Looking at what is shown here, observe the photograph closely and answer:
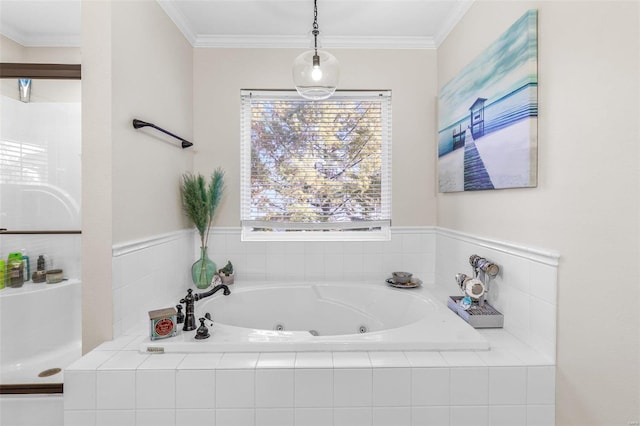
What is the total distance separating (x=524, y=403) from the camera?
1.20 metres

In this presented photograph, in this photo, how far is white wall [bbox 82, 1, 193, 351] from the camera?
4.57ft

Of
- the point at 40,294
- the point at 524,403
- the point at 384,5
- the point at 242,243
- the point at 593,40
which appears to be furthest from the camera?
the point at 242,243

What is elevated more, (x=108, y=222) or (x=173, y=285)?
(x=108, y=222)

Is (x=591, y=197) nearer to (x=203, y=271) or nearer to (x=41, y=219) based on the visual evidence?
(x=203, y=271)

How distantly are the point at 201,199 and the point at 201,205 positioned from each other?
0.14 ft

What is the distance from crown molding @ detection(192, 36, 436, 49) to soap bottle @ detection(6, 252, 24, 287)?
5.79 feet

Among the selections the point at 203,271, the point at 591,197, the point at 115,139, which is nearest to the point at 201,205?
the point at 203,271

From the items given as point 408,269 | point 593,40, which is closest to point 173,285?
point 408,269

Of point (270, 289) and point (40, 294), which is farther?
point (270, 289)

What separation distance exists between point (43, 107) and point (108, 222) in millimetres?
666

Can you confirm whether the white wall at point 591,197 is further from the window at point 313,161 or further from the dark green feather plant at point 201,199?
the dark green feather plant at point 201,199

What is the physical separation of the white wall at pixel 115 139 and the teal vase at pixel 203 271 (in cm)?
46

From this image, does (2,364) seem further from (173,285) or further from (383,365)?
(383,365)

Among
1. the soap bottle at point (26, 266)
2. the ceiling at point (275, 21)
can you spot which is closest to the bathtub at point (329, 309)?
the soap bottle at point (26, 266)
